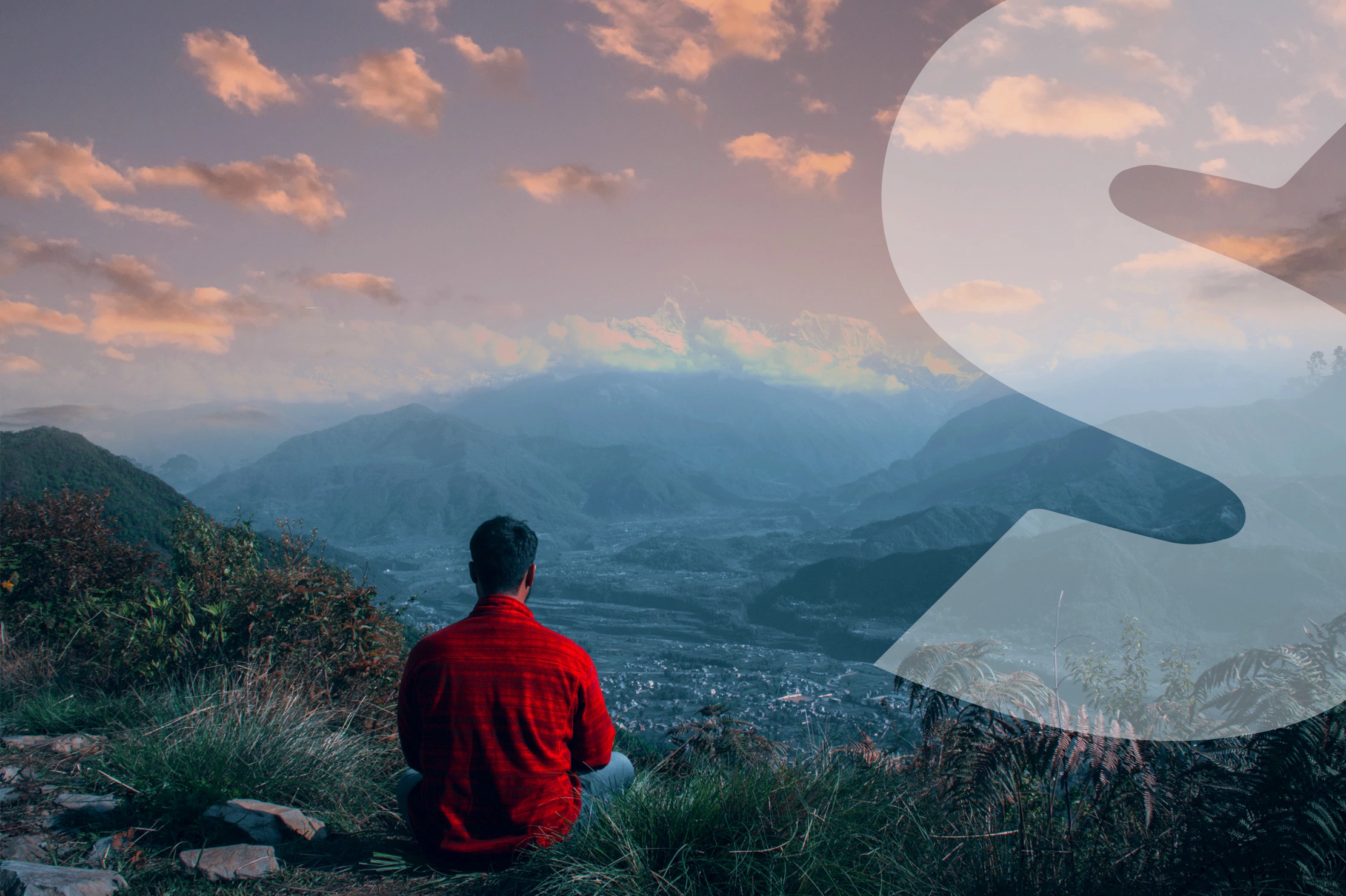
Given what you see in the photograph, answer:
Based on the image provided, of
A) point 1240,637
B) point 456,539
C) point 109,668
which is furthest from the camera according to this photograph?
point 456,539

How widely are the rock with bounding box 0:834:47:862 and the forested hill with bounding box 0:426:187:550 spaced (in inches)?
1196

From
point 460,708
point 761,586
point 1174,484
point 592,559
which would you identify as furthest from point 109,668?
point 592,559

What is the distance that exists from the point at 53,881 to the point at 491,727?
5.84ft

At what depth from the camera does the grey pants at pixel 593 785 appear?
2.98 meters

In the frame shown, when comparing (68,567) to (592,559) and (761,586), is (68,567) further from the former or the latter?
(592,559)

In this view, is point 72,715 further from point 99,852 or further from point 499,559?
point 499,559

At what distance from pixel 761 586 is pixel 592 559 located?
4850 centimetres

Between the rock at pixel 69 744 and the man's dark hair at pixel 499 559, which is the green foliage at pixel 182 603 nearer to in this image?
the rock at pixel 69 744

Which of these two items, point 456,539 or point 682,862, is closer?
point 682,862

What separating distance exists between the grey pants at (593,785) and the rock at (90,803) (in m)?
1.80

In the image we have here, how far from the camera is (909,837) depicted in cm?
301

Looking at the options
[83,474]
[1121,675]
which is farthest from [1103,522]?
[83,474]

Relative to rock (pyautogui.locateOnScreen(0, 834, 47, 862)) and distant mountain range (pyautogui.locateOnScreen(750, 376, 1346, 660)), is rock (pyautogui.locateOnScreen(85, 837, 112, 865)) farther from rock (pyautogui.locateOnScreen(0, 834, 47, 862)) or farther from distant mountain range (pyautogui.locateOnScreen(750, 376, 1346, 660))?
distant mountain range (pyautogui.locateOnScreen(750, 376, 1346, 660))

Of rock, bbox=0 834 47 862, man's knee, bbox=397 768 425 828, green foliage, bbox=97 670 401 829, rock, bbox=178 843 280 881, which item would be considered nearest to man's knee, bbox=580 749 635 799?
man's knee, bbox=397 768 425 828
